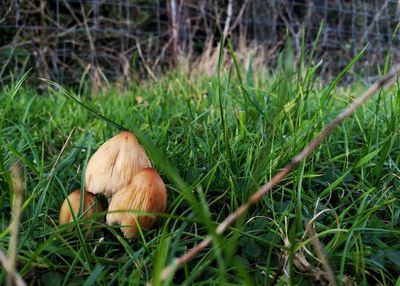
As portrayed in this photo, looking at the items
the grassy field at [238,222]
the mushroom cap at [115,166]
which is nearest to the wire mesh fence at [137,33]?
the grassy field at [238,222]

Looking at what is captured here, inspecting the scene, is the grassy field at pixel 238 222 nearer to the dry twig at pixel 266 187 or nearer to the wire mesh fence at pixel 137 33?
the dry twig at pixel 266 187

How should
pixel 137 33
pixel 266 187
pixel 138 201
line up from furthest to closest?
1. pixel 137 33
2. pixel 138 201
3. pixel 266 187

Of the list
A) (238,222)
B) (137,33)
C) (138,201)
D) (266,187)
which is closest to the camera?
(266,187)

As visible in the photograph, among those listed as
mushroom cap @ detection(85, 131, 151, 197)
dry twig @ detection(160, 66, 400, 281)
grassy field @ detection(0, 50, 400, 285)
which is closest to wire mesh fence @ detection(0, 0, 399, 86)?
grassy field @ detection(0, 50, 400, 285)

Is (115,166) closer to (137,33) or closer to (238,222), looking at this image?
(238,222)

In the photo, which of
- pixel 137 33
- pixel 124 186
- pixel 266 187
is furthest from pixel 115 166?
pixel 137 33

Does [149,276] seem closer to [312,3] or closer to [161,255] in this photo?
[161,255]
